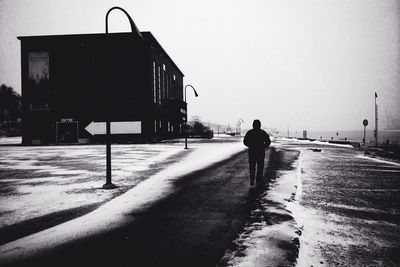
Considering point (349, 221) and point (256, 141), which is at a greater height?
point (256, 141)

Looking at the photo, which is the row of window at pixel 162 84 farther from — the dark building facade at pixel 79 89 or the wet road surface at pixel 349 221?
the wet road surface at pixel 349 221

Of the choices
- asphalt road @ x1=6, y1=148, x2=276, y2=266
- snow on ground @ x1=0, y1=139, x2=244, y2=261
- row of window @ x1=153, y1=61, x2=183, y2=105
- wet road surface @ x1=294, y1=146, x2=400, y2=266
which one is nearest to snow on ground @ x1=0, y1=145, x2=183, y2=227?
snow on ground @ x1=0, y1=139, x2=244, y2=261

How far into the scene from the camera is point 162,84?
4766 cm

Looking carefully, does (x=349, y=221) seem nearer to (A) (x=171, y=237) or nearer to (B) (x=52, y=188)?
(A) (x=171, y=237)

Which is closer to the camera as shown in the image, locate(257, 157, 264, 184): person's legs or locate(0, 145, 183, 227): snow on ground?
locate(0, 145, 183, 227): snow on ground

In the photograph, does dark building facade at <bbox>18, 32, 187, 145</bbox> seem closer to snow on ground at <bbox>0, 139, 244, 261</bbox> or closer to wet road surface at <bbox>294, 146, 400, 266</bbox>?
snow on ground at <bbox>0, 139, 244, 261</bbox>

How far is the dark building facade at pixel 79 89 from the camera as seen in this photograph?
38.6 m

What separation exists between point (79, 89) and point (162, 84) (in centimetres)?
1366

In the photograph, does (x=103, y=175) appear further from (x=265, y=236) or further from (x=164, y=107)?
(x=164, y=107)

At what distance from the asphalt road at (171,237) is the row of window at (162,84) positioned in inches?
1401

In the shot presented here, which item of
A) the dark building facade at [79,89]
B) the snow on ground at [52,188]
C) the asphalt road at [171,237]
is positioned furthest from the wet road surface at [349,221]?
the dark building facade at [79,89]

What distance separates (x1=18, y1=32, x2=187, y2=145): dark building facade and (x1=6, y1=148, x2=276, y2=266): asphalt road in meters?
32.4

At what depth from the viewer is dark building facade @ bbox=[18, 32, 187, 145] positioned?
127ft

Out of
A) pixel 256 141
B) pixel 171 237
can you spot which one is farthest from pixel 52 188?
pixel 256 141
